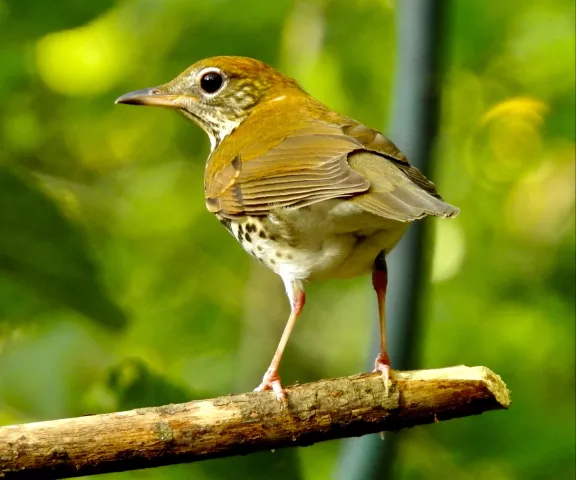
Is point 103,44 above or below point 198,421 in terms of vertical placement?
above

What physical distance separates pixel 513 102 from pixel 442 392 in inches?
137

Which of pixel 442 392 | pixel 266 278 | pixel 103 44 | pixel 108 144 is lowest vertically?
pixel 266 278

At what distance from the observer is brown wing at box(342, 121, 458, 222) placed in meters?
2.44

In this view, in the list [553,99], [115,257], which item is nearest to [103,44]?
[115,257]

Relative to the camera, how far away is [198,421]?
2283 millimetres

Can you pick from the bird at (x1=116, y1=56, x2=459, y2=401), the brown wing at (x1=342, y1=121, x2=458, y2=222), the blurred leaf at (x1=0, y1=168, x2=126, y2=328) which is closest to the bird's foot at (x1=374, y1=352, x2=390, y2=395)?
the bird at (x1=116, y1=56, x2=459, y2=401)

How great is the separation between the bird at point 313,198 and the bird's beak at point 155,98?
0.23 ft

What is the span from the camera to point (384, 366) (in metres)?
2.62

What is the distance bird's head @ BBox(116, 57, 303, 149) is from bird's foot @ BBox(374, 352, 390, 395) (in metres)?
1.44

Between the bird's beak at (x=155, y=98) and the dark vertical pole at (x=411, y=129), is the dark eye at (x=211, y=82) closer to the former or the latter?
the bird's beak at (x=155, y=98)

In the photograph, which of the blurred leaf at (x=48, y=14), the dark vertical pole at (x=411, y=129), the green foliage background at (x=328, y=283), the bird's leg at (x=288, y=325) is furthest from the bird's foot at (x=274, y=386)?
the blurred leaf at (x=48, y=14)

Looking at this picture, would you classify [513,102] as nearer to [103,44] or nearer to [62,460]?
[103,44]

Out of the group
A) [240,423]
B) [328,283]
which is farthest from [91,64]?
[240,423]

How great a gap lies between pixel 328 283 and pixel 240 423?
390cm
